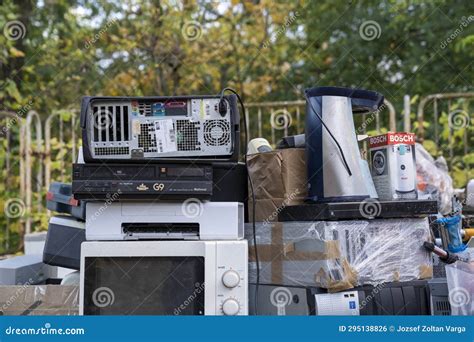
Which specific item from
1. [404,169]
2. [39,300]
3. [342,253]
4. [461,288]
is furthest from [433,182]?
[39,300]

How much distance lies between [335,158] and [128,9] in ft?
16.8

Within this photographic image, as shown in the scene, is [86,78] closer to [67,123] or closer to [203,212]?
[67,123]

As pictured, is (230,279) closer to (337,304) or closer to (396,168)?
(337,304)

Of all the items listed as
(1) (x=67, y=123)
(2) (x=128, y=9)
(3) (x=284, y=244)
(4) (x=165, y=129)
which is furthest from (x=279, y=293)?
(2) (x=128, y=9)

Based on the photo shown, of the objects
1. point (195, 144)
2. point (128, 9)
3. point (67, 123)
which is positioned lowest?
point (195, 144)

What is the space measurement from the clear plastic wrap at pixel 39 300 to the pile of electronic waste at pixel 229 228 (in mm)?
39

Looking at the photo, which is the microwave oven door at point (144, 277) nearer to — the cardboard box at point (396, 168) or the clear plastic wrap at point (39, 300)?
the clear plastic wrap at point (39, 300)

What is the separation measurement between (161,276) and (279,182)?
0.52m

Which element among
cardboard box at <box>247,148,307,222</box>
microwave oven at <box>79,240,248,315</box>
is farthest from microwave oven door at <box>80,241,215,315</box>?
cardboard box at <box>247,148,307,222</box>

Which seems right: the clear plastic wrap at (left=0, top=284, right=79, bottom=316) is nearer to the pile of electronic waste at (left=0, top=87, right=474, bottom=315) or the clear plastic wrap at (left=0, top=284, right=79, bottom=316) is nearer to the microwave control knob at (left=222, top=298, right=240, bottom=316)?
the pile of electronic waste at (left=0, top=87, right=474, bottom=315)

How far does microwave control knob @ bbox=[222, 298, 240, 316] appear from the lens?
185 cm

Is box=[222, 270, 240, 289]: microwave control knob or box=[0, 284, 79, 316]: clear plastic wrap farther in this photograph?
box=[0, 284, 79, 316]: clear plastic wrap

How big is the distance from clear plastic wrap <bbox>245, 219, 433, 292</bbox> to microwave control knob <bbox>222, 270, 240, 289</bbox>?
194mm

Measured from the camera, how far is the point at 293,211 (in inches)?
80.1
